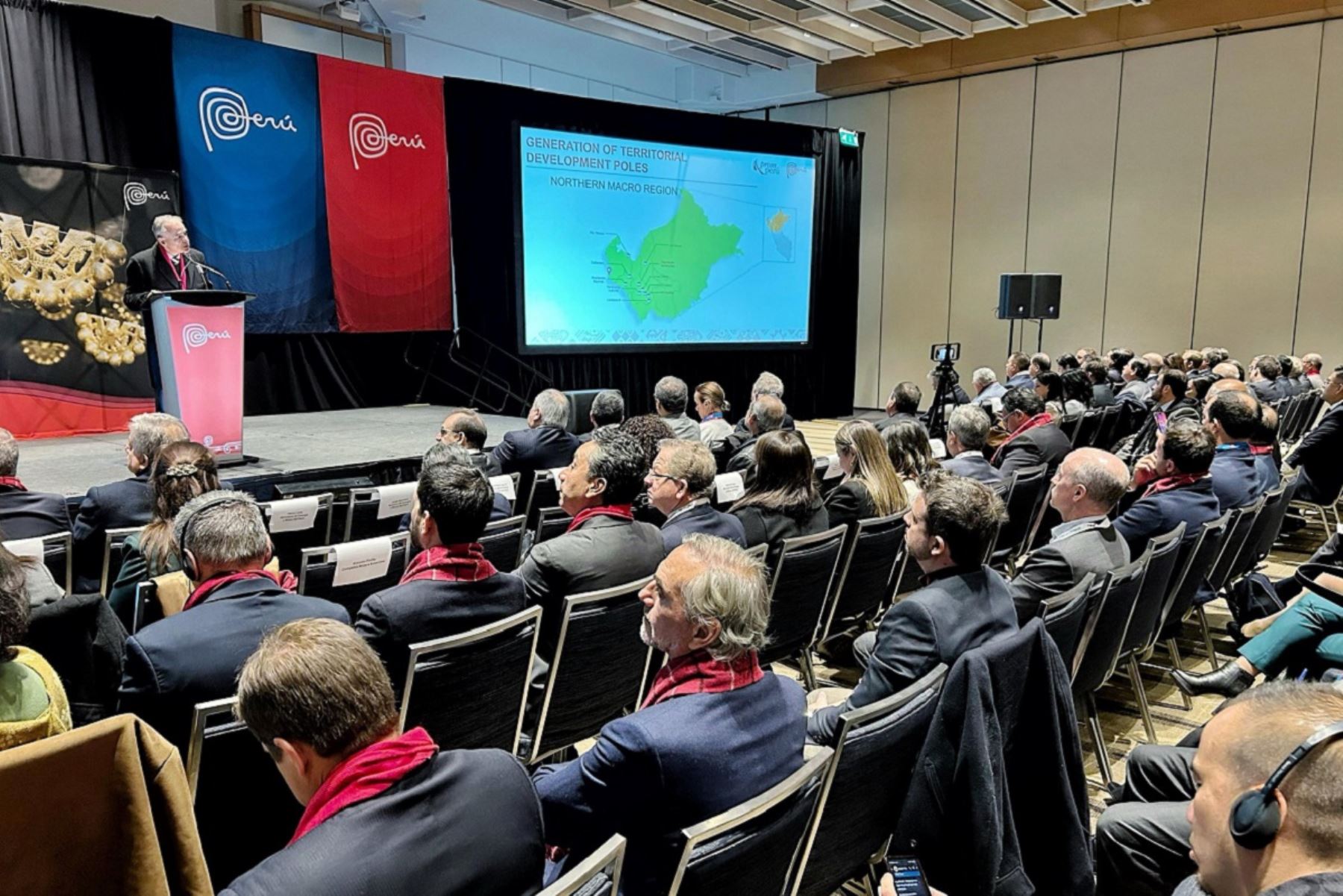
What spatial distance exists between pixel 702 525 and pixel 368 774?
203 centimetres

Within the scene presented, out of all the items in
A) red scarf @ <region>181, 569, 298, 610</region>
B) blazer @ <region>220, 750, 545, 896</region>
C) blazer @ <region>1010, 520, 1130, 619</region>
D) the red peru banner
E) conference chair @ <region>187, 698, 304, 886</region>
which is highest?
the red peru banner

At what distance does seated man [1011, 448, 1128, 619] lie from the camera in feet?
8.93

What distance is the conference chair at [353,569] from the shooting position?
2670 millimetres

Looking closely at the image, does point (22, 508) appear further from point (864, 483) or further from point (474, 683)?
point (864, 483)

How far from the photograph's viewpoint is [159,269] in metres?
5.07

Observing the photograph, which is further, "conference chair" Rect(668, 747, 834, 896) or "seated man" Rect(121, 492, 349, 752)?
"seated man" Rect(121, 492, 349, 752)

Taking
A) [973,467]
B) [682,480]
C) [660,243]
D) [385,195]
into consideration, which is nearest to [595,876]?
[682,480]

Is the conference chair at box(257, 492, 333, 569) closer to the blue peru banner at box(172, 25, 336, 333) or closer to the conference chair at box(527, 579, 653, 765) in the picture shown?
the conference chair at box(527, 579, 653, 765)

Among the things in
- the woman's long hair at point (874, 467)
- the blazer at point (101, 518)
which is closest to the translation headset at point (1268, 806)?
the woman's long hair at point (874, 467)

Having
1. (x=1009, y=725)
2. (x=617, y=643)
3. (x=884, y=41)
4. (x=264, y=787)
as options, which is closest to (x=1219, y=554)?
(x=1009, y=725)

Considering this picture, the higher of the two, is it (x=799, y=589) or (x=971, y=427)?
(x=971, y=427)

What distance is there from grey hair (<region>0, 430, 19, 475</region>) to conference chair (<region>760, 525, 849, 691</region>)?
108 inches

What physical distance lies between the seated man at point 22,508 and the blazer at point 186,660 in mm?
1582

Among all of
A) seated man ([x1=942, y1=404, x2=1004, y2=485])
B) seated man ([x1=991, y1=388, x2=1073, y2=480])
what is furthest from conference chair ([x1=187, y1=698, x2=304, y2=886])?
seated man ([x1=991, y1=388, x2=1073, y2=480])
